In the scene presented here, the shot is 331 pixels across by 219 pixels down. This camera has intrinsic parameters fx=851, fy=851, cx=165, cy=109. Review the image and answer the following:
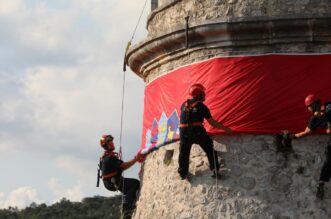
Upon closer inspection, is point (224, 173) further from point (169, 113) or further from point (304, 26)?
point (304, 26)

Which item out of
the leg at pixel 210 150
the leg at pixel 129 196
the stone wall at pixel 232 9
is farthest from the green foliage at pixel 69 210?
the leg at pixel 210 150

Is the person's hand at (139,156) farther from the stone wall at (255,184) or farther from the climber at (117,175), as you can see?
the stone wall at (255,184)

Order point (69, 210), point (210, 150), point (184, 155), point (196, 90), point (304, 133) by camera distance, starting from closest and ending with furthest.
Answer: point (304, 133) → point (196, 90) → point (210, 150) → point (184, 155) → point (69, 210)

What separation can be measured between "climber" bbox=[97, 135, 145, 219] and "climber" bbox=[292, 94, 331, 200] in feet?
11.4

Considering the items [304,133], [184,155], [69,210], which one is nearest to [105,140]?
[184,155]

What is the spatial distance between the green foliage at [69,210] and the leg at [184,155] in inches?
1644

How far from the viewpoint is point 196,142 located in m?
12.8

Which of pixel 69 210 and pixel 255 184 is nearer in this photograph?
pixel 255 184

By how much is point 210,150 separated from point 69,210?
166 feet

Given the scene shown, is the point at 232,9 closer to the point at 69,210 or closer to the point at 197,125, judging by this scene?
the point at 197,125

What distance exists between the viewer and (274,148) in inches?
505

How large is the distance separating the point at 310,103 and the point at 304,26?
4.01 feet

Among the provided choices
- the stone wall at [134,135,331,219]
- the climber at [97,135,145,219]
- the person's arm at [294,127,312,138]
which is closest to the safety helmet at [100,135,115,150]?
the climber at [97,135,145,219]

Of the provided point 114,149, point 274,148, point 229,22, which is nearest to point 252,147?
point 274,148
